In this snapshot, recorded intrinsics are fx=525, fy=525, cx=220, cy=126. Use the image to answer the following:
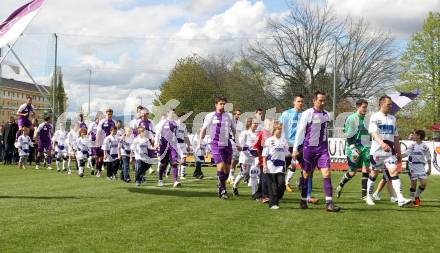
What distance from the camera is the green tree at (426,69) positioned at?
4378cm

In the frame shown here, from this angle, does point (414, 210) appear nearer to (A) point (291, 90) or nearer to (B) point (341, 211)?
(B) point (341, 211)

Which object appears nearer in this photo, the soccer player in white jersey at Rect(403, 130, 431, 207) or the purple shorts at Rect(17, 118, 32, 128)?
the soccer player in white jersey at Rect(403, 130, 431, 207)

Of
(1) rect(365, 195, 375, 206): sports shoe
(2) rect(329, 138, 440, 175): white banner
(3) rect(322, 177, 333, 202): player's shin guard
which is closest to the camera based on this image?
(3) rect(322, 177, 333, 202): player's shin guard

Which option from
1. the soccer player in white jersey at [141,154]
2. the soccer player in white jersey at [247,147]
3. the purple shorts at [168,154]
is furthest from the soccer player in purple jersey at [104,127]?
the soccer player in white jersey at [247,147]

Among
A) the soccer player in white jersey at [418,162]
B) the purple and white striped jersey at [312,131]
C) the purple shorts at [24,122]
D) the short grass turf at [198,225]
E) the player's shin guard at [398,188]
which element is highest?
the purple shorts at [24,122]

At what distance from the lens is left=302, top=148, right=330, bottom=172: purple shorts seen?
9.50m

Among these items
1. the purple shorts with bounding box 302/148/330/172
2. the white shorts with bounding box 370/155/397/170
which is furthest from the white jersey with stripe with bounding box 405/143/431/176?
the purple shorts with bounding box 302/148/330/172

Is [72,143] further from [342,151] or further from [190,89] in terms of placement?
[190,89]

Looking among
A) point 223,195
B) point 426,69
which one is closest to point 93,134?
point 223,195

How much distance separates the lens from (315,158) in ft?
31.7

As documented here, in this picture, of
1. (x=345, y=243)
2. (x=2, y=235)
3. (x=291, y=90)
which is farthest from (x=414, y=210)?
(x=291, y=90)

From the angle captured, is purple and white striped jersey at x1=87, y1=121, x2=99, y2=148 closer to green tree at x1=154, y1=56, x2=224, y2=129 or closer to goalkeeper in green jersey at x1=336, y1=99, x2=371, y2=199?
goalkeeper in green jersey at x1=336, y1=99, x2=371, y2=199

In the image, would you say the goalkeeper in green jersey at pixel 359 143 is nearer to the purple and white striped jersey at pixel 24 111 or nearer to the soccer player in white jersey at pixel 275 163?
the soccer player in white jersey at pixel 275 163

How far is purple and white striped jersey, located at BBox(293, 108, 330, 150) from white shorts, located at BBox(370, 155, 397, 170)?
1.55 meters
